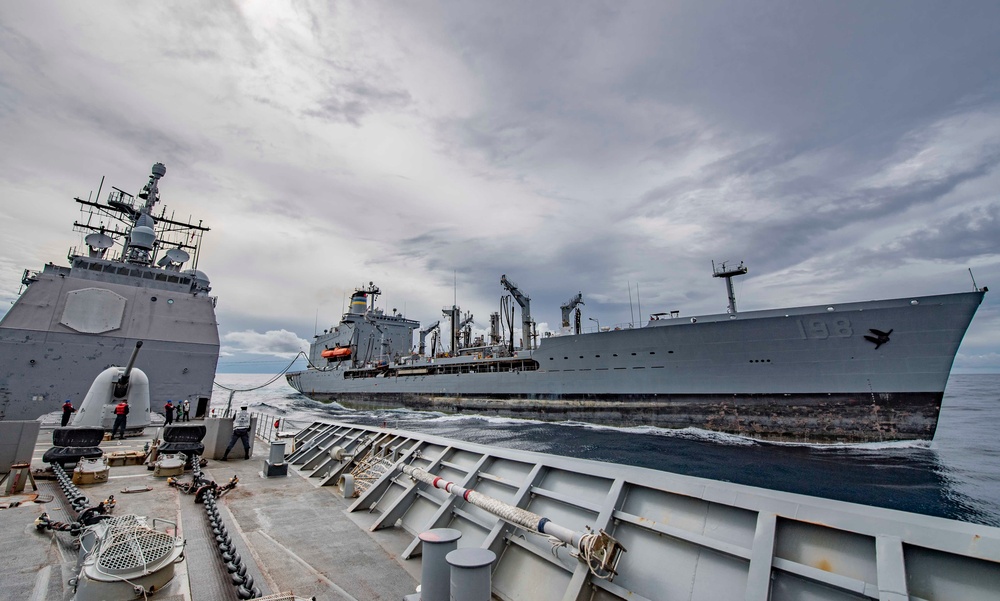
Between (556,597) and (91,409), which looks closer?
(556,597)

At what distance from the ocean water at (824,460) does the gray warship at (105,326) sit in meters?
7.03

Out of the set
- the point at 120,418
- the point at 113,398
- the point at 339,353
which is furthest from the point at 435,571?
the point at 339,353

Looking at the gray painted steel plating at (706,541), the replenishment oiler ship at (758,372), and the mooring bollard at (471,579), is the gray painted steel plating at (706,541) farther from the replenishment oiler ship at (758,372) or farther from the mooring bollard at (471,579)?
the replenishment oiler ship at (758,372)

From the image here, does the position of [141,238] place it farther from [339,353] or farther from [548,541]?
[548,541]

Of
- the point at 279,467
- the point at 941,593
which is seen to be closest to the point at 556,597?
the point at 941,593

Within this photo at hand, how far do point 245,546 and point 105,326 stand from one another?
19316 millimetres

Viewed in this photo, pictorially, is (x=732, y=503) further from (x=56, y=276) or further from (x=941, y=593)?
(x=56, y=276)

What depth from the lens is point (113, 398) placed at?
35.0 feet

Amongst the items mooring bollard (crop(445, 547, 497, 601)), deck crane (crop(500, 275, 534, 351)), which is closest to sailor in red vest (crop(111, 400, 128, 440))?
mooring bollard (crop(445, 547, 497, 601))

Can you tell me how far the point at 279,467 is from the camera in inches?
276

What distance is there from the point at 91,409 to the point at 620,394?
20.9 m

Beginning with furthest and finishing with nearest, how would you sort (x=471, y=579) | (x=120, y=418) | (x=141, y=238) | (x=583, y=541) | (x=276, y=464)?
(x=141, y=238) → (x=120, y=418) → (x=276, y=464) → (x=583, y=541) → (x=471, y=579)

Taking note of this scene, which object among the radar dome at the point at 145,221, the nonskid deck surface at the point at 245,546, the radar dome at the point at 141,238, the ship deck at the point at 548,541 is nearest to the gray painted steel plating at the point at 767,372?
the ship deck at the point at 548,541

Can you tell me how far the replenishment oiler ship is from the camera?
15180 mm
